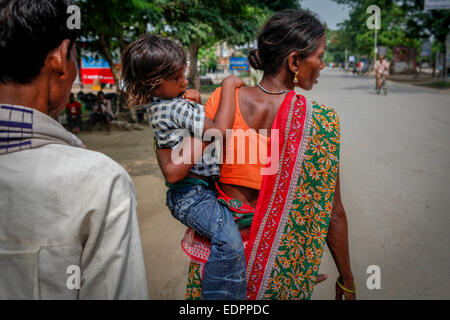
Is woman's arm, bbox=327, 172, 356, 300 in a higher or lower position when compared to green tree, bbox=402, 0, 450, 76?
lower

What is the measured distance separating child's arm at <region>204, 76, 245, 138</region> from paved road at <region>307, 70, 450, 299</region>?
1.90 metres

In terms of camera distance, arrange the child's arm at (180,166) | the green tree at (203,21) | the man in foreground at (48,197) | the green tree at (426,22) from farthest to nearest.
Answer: the green tree at (426,22) < the green tree at (203,21) < the child's arm at (180,166) < the man in foreground at (48,197)

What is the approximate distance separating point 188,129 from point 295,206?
1.64ft

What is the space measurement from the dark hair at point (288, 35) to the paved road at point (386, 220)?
6.40 ft

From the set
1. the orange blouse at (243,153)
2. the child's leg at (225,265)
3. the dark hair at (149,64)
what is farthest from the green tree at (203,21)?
the child's leg at (225,265)

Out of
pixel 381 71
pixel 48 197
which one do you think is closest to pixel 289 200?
pixel 48 197

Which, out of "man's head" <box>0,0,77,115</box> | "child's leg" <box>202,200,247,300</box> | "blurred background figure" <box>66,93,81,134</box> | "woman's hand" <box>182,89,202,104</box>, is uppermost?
"man's head" <box>0,0,77,115</box>

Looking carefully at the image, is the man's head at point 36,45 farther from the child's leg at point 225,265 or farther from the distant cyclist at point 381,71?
the distant cyclist at point 381,71

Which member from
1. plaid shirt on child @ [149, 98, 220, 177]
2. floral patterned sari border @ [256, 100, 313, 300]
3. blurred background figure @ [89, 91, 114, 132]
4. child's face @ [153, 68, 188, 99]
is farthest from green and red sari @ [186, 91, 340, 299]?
blurred background figure @ [89, 91, 114, 132]

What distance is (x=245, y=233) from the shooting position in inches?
57.9

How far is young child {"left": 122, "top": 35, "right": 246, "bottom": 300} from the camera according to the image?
1.32 metres

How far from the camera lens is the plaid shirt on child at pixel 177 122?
1294 millimetres

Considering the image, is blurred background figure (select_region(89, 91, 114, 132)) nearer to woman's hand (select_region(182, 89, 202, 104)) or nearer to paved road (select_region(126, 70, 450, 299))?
paved road (select_region(126, 70, 450, 299))
